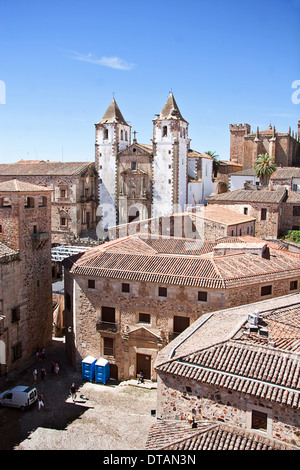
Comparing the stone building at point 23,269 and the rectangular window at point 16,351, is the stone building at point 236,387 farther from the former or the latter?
the rectangular window at point 16,351

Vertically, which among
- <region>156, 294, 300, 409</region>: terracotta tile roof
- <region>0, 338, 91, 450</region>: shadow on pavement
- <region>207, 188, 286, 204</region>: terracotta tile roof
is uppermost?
<region>207, 188, 286, 204</region>: terracotta tile roof

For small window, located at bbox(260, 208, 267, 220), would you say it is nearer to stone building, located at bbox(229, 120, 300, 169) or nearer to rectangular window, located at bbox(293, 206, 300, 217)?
rectangular window, located at bbox(293, 206, 300, 217)

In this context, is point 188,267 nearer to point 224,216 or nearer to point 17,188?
point 17,188

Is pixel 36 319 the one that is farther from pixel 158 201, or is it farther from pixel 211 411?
→ pixel 158 201

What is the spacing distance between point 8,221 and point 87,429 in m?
12.8

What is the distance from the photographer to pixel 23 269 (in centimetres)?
2669

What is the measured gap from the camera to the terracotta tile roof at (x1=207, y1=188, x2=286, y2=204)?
42.1m

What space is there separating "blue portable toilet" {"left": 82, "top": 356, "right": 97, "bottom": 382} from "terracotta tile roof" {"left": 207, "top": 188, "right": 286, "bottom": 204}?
80.5ft

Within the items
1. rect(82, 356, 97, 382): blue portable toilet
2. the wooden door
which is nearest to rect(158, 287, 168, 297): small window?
the wooden door

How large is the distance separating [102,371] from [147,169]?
28.5 m

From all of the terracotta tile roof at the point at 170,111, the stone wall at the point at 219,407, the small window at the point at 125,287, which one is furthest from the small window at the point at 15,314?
the terracotta tile roof at the point at 170,111

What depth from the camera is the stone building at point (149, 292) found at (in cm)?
2284

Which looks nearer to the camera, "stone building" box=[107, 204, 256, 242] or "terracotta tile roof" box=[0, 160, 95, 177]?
"stone building" box=[107, 204, 256, 242]
